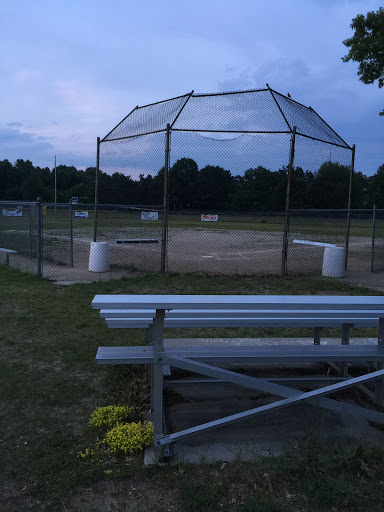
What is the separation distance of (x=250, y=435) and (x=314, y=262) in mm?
10915

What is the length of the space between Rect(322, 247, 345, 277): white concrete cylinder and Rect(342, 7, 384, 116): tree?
7176mm

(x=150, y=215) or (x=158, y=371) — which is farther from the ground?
(x=150, y=215)

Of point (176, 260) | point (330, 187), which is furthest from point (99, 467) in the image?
point (330, 187)

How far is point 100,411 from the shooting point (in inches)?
135

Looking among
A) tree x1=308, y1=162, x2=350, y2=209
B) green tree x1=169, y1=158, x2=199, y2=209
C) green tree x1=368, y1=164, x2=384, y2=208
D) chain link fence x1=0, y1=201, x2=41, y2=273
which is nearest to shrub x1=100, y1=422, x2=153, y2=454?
chain link fence x1=0, y1=201, x2=41, y2=273

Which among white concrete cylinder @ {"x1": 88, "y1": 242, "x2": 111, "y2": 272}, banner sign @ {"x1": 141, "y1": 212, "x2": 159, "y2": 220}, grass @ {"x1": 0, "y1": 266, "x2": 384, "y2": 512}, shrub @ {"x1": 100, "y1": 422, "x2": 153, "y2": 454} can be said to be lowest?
grass @ {"x1": 0, "y1": 266, "x2": 384, "y2": 512}

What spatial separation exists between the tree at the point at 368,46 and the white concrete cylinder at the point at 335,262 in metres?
7.18

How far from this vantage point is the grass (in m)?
2.54

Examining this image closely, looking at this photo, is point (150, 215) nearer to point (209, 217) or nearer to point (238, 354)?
point (209, 217)

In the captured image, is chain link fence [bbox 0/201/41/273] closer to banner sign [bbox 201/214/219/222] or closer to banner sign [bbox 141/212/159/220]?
banner sign [bbox 141/212/159/220]

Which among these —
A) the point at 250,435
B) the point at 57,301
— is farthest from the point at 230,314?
the point at 57,301

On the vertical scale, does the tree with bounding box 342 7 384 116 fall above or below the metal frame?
above

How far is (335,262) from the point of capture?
36.0 feet

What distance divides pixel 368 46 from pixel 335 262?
766cm
